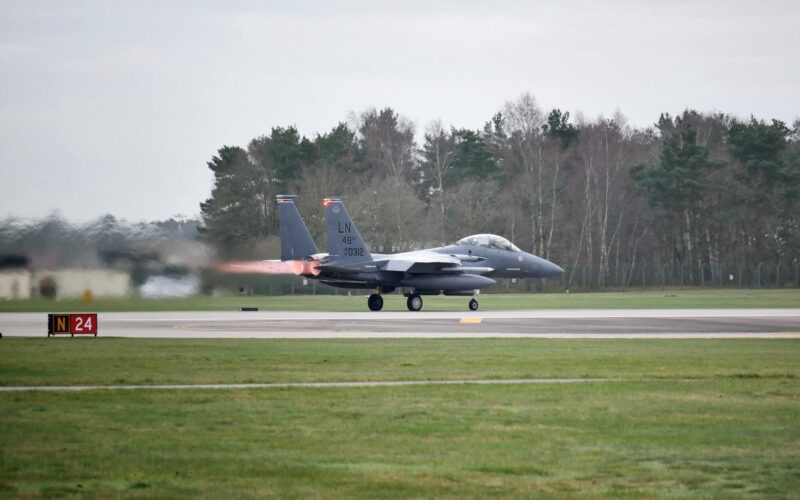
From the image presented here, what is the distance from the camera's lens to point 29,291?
38781 mm

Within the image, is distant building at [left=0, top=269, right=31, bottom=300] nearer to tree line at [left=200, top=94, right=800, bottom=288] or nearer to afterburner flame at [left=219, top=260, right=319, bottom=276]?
afterburner flame at [left=219, top=260, right=319, bottom=276]

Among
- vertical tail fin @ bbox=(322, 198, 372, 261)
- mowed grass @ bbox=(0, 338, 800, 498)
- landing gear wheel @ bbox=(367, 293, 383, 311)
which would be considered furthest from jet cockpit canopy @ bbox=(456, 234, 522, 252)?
mowed grass @ bbox=(0, 338, 800, 498)

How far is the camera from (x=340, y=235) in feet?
180

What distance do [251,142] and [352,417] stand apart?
319 ft

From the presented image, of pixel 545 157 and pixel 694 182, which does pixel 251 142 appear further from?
pixel 694 182

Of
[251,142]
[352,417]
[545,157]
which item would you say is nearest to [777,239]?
[545,157]

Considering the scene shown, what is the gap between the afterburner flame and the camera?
45656 mm

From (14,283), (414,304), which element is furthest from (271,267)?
(14,283)

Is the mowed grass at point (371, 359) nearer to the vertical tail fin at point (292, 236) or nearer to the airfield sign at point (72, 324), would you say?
the airfield sign at point (72, 324)

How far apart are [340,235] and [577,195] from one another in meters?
65.2

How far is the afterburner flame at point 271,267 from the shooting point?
45.7m

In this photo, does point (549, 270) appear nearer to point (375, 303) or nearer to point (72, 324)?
point (375, 303)

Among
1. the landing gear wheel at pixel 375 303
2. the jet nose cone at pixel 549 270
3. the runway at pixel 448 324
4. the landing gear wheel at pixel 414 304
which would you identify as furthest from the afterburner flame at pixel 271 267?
the jet nose cone at pixel 549 270

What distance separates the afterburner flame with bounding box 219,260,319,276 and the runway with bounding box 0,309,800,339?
6.27 ft
